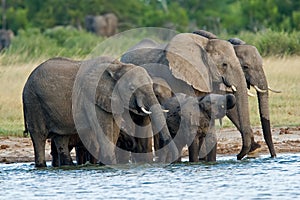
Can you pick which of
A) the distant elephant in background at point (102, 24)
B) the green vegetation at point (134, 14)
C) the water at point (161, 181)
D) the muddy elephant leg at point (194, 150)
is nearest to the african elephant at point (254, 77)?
the water at point (161, 181)

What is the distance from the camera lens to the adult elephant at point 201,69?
489 inches

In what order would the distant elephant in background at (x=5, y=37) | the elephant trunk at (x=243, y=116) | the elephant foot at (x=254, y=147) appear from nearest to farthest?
1. the elephant trunk at (x=243, y=116)
2. the elephant foot at (x=254, y=147)
3. the distant elephant in background at (x=5, y=37)

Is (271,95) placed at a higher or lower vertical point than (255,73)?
lower

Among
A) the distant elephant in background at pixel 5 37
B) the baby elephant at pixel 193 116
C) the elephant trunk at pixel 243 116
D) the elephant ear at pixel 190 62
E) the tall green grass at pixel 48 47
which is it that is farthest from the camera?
the distant elephant in background at pixel 5 37

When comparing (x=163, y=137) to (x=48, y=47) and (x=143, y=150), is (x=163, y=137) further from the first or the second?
(x=48, y=47)

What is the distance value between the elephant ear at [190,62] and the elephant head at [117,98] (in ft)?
3.08

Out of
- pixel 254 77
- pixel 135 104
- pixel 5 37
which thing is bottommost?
pixel 135 104

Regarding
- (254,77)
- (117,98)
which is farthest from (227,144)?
(117,98)

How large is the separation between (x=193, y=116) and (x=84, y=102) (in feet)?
4.18

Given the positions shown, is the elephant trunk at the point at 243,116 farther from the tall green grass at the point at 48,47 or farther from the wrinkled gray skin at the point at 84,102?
the tall green grass at the point at 48,47

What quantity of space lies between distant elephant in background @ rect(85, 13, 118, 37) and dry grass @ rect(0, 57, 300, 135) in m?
23.7

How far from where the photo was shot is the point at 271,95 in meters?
17.9

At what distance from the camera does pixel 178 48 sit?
12.7 metres

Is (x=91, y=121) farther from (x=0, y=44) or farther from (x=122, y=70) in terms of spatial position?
(x=0, y=44)
